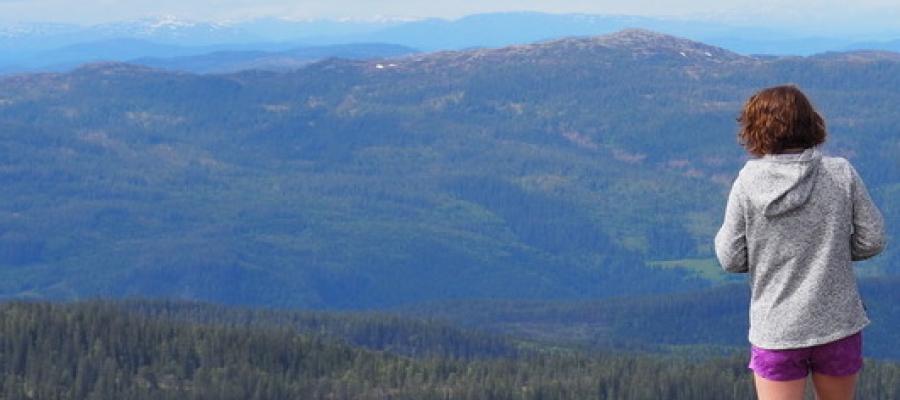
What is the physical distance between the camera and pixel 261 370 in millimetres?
170250

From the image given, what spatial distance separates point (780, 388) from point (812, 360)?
54 cm

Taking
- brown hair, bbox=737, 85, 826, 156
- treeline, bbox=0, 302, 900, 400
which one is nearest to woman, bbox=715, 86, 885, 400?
brown hair, bbox=737, 85, 826, 156

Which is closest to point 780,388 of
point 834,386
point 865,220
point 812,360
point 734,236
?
point 812,360

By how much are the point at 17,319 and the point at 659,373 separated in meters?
64.5

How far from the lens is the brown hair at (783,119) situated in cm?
2083

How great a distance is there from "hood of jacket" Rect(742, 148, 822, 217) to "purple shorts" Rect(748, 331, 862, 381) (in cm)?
173

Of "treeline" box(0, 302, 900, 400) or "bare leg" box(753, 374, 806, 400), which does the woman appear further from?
"treeline" box(0, 302, 900, 400)

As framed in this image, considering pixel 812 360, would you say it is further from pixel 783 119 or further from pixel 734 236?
pixel 783 119

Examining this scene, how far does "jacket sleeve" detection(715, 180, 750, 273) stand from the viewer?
21.2 m

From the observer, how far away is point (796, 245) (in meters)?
21.4

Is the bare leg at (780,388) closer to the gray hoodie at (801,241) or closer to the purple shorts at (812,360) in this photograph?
the purple shorts at (812,360)

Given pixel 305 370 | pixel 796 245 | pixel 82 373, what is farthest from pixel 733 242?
pixel 305 370

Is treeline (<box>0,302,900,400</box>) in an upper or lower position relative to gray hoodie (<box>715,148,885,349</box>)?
lower

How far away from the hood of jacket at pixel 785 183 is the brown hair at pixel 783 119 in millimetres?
176
